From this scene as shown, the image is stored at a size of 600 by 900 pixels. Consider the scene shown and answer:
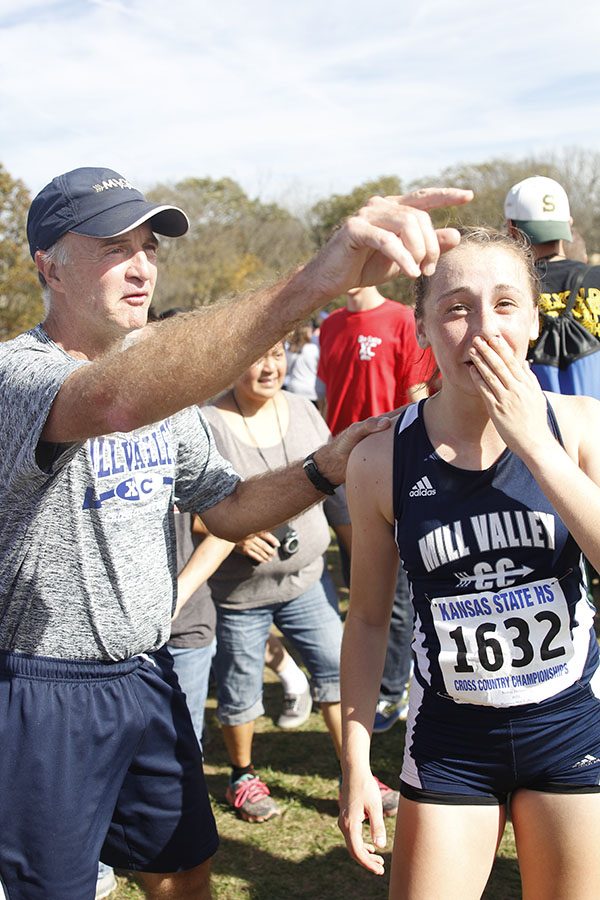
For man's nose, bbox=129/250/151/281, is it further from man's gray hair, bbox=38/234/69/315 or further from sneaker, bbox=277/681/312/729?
sneaker, bbox=277/681/312/729

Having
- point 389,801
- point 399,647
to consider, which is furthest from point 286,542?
point 389,801

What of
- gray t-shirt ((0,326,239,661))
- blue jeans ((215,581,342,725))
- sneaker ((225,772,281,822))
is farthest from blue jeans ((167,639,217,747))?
gray t-shirt ((0,326,239,661))

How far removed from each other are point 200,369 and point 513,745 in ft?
4.00

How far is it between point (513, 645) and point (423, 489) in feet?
1.46

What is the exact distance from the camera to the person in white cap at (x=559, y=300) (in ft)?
12.5

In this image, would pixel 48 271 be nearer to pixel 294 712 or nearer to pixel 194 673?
pixel 194 673

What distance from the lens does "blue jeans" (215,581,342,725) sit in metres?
4.23

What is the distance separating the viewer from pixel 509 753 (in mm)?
2195

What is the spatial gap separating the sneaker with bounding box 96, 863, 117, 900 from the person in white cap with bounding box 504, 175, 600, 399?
279cm

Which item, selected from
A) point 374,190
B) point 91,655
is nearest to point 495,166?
point 374,190

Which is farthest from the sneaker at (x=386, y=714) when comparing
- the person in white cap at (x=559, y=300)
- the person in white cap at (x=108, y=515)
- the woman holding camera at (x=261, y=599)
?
the person in white cap at (x=108, y=515)

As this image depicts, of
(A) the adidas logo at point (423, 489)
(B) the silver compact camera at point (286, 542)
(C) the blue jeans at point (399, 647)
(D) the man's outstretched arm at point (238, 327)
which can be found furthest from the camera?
(C) the blue jeans at point (399, 647)

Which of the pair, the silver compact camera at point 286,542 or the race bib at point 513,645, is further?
the silver compact camera at point 286,542

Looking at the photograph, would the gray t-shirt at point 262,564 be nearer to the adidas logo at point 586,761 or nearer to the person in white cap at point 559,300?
the person in white cap at point 559,300
